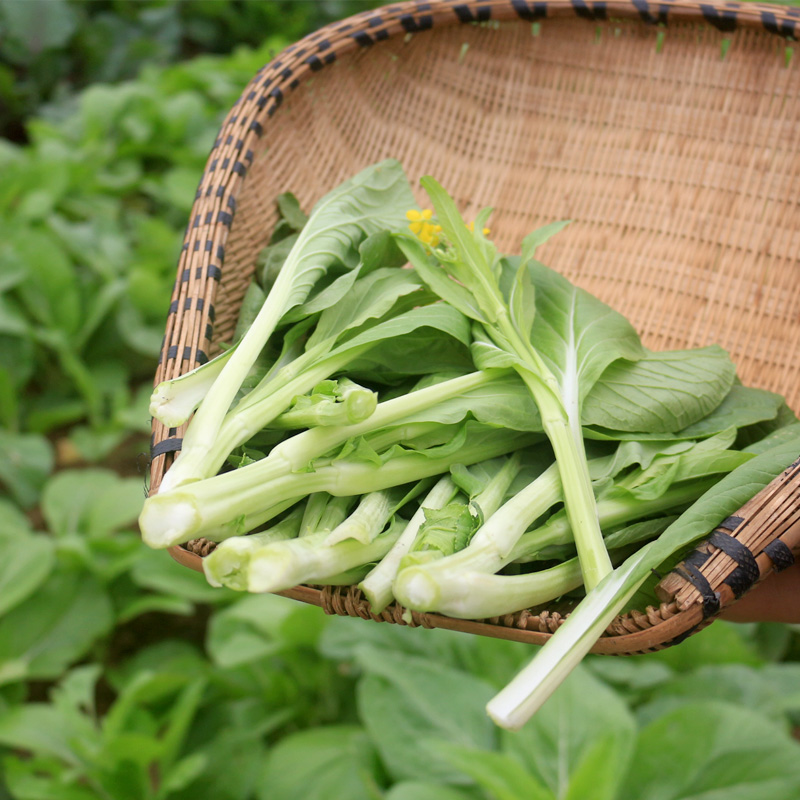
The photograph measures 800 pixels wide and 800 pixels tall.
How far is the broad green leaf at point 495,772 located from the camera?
113 cm

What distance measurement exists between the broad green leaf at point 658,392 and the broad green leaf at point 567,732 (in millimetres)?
612

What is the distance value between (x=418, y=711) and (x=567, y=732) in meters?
0.26

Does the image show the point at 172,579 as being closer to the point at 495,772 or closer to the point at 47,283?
the point at 495,772

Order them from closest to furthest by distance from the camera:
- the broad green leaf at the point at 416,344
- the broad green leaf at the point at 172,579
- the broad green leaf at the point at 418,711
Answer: the broad green leaf at the point at 416,344 → the broad green leaf at the point at 418,711 → the broad green leaf at the point at 172,579

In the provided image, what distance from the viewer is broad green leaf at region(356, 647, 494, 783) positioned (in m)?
1.39

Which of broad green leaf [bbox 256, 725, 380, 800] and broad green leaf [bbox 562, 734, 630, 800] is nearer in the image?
broad green leaf [bbox 562, 734, 630, 800]

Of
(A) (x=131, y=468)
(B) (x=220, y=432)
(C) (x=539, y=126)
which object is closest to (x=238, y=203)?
(B) (x=220, y=432)

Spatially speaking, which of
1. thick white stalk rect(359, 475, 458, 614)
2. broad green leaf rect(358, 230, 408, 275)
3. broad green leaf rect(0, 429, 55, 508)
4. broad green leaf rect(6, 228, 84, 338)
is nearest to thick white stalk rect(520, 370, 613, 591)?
thick white stalk rect(359, 475, 458, 614)

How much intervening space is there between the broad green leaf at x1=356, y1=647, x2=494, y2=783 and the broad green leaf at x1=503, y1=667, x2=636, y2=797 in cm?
8

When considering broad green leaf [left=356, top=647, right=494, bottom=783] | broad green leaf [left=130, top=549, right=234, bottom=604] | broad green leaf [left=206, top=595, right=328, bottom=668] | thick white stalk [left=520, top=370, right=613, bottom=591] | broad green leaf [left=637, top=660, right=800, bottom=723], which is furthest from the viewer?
broad green leaf [left=130, top=549, right=234, bottom=604]

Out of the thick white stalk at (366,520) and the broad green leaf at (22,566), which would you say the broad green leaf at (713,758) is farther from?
the broad green leaf at (22,566)

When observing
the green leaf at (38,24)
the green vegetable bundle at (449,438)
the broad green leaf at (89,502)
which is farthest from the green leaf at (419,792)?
the green leaf at (38,24)

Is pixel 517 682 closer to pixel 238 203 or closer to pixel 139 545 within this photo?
pixel 238 203

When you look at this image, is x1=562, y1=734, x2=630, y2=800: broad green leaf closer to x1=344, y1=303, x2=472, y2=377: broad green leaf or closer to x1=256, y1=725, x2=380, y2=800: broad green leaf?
x1=256, y1=725, x2=380, y2=800: broad green leaf
